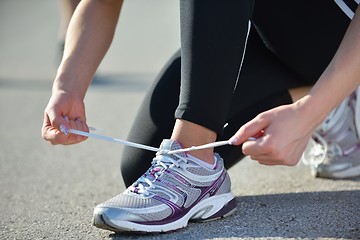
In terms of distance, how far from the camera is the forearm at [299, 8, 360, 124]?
1542mm

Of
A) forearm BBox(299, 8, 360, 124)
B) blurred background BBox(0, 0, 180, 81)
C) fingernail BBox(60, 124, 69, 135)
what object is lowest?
blurred background BBox(0, 0, 180, 81)

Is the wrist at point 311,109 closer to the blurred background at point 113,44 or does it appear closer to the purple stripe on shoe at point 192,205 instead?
the purple stripe on shoe at point 192,205

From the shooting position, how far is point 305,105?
1521 millimetres

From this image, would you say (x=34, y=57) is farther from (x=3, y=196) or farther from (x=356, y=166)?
(x=356, y=166)

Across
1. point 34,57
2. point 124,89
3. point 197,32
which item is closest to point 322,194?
point 197,32

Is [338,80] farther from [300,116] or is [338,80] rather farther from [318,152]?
[318,152]

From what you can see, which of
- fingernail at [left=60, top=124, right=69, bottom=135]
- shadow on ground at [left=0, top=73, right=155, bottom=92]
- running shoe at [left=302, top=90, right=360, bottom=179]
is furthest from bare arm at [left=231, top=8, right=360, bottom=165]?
shadow on ground at [left=0, top=73, right=155, bottom=92]

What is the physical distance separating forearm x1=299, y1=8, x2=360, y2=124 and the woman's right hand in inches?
22.9

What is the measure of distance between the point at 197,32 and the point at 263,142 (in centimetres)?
33

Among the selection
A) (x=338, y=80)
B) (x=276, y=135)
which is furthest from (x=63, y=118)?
(x=338, y=80)

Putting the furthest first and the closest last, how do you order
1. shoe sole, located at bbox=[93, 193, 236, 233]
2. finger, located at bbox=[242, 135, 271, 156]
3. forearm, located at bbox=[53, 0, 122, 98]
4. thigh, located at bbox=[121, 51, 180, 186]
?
thigh, located at bbox=[121, 51, 180, 186] < forearm, located at bbox=[53, 0, 122, 98] < shoe sole, located at bbox=[93, 193, 236, 233] < finger, located at bbox=[242, 135, 271, 156]

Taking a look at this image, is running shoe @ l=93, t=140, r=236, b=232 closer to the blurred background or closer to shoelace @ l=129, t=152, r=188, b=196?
shoelace @ l=129, t=152, r=188, b=196

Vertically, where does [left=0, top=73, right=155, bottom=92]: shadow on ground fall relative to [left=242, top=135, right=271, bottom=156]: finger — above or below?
below

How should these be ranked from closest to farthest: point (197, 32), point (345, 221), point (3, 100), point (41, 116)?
point (197, 32), point (345, 221), point (41, 116), point (3, 100)
